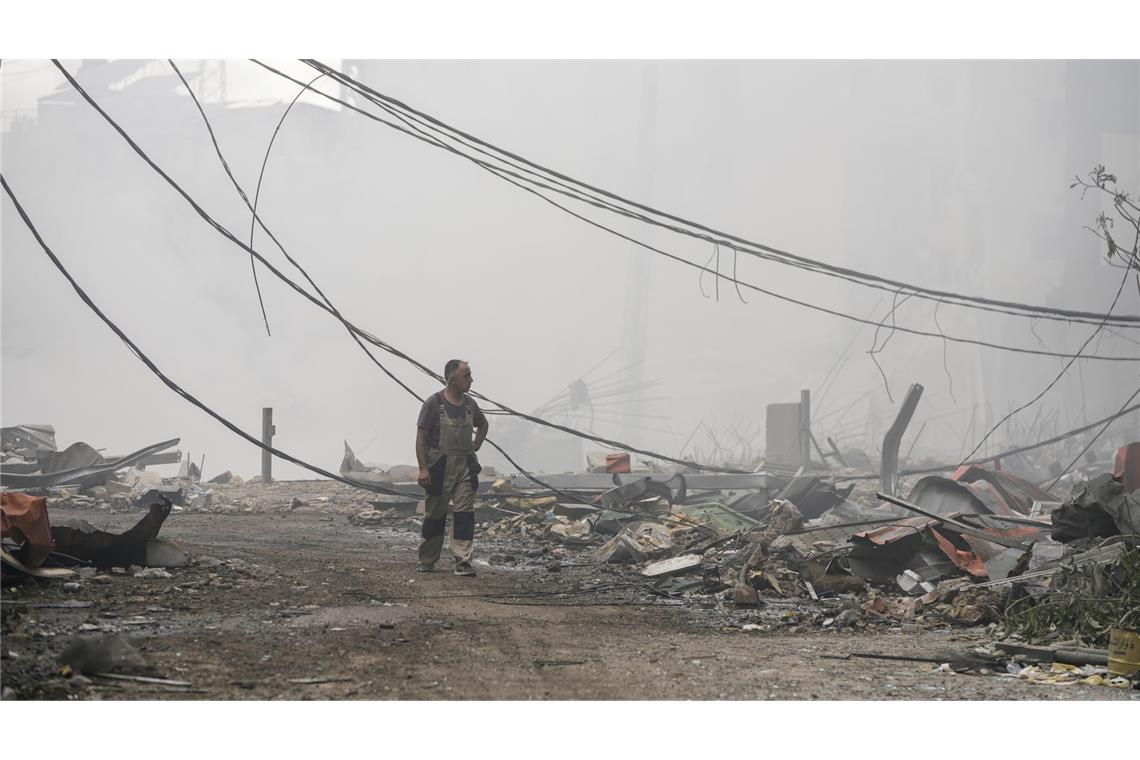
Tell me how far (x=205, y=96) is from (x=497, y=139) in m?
4.12

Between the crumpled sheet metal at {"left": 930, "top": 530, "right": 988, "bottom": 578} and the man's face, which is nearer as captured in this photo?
the crumpled sheet metal at {"left": 930, "top": 530, "right": 988, "bottom": 578}

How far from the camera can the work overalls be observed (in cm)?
605

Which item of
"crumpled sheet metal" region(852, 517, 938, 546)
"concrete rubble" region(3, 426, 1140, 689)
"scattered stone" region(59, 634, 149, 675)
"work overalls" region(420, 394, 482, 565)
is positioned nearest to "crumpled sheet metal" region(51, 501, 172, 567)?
"concrete rubble" region(3, 426, 1140, 689)

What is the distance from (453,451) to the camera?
239 inches

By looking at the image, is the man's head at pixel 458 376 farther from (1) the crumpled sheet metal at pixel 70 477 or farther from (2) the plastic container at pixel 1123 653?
(1) the crumpled sheet metal at pixel 70 477

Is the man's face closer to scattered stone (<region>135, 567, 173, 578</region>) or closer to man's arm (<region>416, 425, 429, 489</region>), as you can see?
Result: man's arm (<region>416, 425, 429, 489</region>)

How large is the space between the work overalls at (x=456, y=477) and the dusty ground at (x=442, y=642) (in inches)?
15.0

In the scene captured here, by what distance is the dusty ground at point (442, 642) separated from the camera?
3.49m

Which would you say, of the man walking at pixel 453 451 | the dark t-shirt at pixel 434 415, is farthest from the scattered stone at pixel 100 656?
the dark t-shirt at pixel 434 415

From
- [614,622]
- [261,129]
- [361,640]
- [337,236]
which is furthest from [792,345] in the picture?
[361,640]

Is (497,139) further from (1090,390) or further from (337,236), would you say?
(1090,390)

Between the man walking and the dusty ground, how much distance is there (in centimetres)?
44

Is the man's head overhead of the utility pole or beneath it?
overhead

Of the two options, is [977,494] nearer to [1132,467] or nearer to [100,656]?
[1132,467]
